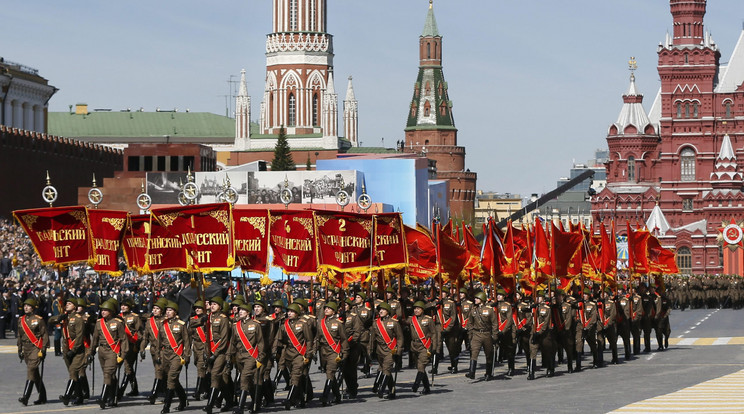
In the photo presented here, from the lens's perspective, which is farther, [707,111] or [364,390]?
[707,111]

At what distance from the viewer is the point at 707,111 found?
12669cm

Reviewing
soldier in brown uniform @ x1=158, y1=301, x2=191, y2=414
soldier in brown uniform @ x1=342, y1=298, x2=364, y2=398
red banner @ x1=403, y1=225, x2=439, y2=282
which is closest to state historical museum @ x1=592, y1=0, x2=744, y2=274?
red banner @ x1=403, y1=225, x2=439, y2=282

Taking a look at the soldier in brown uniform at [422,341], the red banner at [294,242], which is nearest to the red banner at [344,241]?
the red banner at [294,242]

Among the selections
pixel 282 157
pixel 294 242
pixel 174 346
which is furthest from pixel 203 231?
pixel 282 157

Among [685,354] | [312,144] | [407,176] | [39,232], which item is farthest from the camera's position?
[312,144]

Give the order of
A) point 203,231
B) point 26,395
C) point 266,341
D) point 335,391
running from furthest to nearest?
point 203,231 < point 335,391 < point 26,395 < point 266,341

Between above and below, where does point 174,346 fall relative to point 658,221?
below

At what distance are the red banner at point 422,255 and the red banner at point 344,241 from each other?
253 inches

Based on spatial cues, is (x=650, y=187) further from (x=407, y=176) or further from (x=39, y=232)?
(x=39, y=232)

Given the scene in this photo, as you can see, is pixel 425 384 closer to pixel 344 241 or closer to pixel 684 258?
pixel 344 241

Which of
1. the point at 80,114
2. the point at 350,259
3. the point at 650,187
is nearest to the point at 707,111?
the point at 650,187

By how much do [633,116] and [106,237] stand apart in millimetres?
112647

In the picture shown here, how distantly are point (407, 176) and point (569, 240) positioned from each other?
211ft

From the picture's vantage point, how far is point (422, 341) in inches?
989
